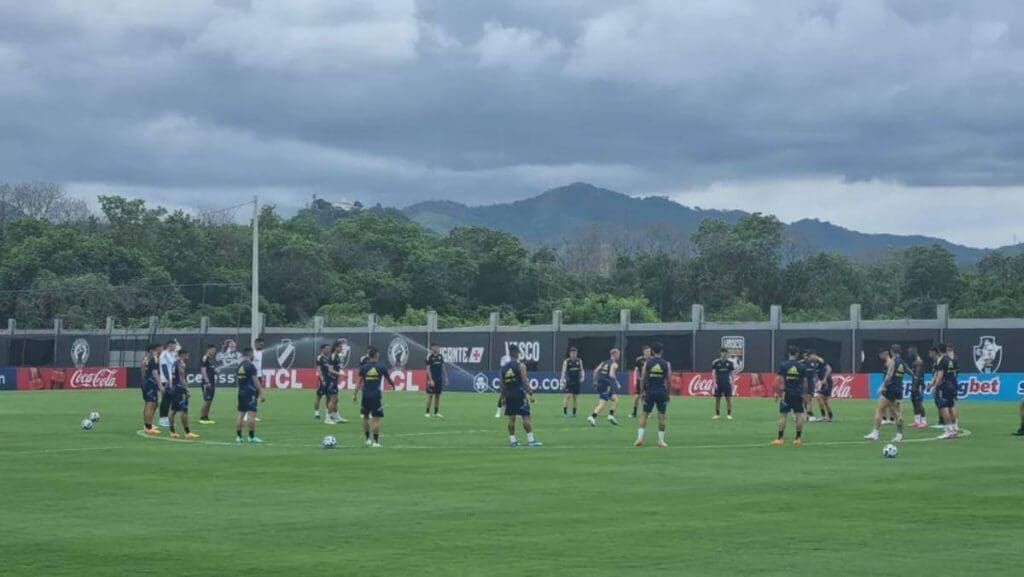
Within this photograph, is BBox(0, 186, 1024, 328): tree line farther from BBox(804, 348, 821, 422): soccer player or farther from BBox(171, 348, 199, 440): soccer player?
BBox(171, 348, 199, 440): soccer player

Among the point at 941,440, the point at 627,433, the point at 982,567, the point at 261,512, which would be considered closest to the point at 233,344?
the point at 627,433

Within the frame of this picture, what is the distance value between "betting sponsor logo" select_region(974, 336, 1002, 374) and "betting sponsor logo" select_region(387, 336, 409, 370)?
29410 mm

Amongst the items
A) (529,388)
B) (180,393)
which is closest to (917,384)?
(529,388)

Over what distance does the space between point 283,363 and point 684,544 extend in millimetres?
65414

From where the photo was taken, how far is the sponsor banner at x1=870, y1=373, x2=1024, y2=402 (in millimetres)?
57469

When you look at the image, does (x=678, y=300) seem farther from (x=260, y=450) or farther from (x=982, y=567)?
(x=982, y=567)

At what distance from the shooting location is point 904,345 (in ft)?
200

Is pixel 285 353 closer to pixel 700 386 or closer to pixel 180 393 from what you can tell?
pixel 700 386

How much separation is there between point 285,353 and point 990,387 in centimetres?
3764

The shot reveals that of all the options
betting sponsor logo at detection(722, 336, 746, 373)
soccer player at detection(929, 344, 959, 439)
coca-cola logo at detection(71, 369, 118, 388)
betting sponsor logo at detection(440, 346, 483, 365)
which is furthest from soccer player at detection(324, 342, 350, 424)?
coca-cola logo at detection(71, 369, 118, 388)

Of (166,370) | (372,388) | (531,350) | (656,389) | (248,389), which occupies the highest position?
(531,350)

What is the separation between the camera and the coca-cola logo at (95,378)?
8150 cm

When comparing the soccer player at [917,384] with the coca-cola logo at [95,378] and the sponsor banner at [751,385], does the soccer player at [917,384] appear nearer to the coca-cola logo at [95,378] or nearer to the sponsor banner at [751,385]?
the sponsor banner at [751,385]

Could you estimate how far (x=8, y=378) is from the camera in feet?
270
